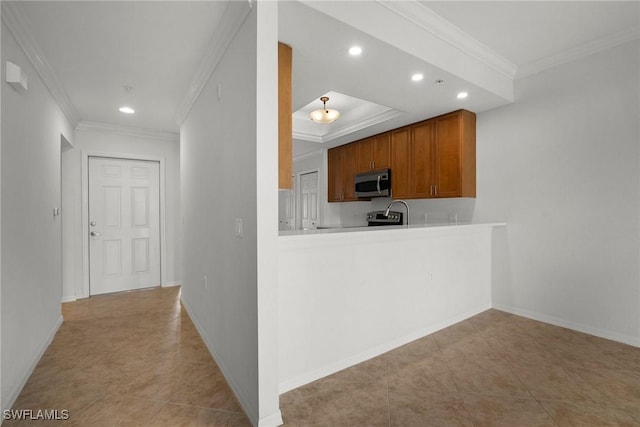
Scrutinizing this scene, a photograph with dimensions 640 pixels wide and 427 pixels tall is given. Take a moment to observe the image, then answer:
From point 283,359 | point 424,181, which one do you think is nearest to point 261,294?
point 283,359

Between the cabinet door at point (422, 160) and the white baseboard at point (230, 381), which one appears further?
the cabinet door at point (422, 160)

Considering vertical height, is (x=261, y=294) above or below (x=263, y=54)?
below

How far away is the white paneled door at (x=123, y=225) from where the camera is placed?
431 centimetres

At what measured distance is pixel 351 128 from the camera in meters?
4.48

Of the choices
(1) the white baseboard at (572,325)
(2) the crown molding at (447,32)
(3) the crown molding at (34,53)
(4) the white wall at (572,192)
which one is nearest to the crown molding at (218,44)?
(2) the crown molding at (447,32)

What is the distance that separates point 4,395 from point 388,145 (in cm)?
437

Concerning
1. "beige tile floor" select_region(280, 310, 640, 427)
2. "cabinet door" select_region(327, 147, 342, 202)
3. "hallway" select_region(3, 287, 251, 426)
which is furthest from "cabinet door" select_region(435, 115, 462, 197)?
"hallway" select_region(3, 287, 251, 426)

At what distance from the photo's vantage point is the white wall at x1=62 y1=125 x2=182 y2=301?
4055 mm

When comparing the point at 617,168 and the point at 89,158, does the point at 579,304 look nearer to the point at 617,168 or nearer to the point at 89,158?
the point at 617,168

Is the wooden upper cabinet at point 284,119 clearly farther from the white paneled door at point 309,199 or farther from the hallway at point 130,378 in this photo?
the white paneled door at point 309,199

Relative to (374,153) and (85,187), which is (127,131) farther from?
(374,153)

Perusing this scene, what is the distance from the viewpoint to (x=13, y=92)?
6.55ft

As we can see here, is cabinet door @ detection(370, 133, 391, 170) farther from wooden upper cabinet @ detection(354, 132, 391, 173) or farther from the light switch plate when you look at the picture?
the light switch plate

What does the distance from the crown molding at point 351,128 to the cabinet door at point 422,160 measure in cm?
40
